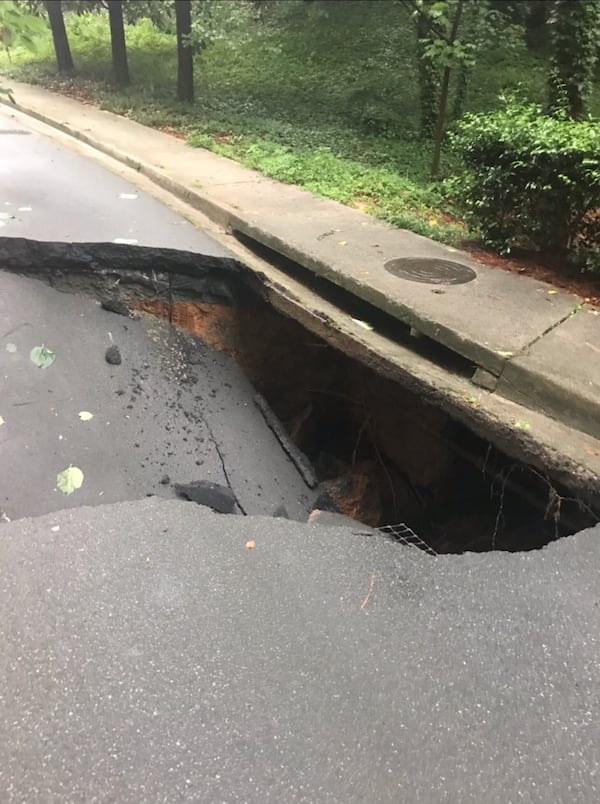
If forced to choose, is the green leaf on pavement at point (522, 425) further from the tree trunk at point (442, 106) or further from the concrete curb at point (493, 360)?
the tree trunk at point (442, 106)

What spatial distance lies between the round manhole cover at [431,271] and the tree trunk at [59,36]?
1648 centimetres

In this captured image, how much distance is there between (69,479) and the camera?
11.6 ft

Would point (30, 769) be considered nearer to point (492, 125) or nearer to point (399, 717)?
point (399, 717)

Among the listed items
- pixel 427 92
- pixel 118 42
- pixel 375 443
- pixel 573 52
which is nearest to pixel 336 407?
pixel 375 443

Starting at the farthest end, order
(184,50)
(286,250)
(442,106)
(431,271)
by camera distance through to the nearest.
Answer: (184,50) < (442,106) < (286,250) < (431,271)

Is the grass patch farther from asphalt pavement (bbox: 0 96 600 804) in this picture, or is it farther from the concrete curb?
asphalt pavement (bbox: 0 96 600 804)

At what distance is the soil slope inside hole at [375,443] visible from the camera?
4.45 metres

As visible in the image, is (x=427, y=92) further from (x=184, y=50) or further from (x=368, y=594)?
(x=368, y=594)

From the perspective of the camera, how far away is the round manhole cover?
5367 mm

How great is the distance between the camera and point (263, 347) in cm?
592

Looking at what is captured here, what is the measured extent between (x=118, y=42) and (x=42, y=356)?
1470 cm

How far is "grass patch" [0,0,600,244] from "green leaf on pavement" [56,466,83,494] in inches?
181

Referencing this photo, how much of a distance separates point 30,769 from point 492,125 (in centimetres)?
604

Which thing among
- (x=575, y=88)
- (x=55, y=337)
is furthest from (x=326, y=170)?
(x=55, y=337)
